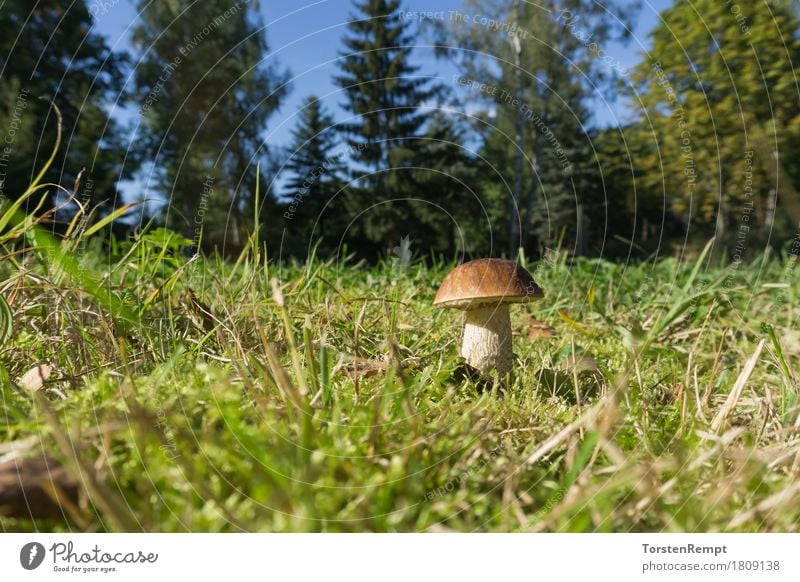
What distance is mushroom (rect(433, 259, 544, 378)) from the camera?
3.97 feet

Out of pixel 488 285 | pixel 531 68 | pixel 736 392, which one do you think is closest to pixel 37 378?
pixel 488 285

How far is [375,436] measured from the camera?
62cm

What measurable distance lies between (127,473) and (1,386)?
421 millimetres

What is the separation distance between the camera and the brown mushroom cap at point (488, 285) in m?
1.20

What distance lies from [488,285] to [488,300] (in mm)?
43

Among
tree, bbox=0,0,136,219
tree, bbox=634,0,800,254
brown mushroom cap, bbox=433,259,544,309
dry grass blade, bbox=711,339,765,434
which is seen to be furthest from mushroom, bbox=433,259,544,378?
tree, bbox=0,0,136,219

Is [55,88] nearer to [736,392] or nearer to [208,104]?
[208,104]

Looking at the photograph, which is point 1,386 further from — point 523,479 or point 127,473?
point 523,479

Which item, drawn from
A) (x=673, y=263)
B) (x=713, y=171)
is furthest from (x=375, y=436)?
(x=713, y=171)
